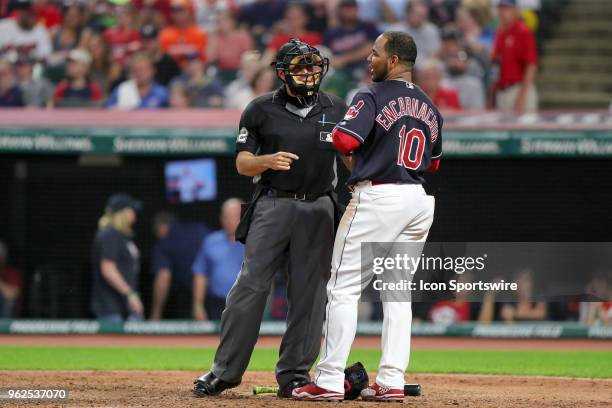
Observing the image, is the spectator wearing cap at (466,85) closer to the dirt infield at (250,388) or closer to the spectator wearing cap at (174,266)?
the spectator wearing cap at (174,266)

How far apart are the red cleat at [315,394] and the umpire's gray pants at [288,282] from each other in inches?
13.6

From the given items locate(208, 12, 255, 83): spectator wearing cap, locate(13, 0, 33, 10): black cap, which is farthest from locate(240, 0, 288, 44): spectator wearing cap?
locate(13, 0, 33, 10): black cap

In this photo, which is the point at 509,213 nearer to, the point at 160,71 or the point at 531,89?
the point at 531,89

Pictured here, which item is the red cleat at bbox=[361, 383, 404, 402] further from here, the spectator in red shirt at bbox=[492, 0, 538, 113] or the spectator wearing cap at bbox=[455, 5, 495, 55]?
the spectator wearing cap at bbox=[455, 5, 495, 55]

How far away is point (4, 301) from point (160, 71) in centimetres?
332

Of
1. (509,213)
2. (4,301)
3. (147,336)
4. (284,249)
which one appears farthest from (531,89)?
(284,249)

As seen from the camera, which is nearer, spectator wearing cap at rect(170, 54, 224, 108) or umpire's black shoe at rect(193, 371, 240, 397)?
umpire's black shoe at rect(193, 371, 240, 397)

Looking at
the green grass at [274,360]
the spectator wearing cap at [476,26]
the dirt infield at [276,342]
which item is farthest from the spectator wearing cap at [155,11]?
the green grass at [274,360]

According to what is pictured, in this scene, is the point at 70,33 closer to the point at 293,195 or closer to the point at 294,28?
the point at 294,28

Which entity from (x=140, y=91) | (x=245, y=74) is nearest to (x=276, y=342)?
(x=245, y=74)

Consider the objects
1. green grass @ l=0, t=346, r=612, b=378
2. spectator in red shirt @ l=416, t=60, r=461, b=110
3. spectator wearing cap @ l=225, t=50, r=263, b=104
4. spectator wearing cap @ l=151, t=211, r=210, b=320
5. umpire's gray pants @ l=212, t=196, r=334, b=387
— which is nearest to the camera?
umpire's gray pants @ l=212, t=196, r=334, b=387

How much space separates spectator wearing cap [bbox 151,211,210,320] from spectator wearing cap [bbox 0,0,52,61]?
349 cm

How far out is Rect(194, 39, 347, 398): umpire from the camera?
17.6 ft

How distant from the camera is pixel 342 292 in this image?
4.99m
